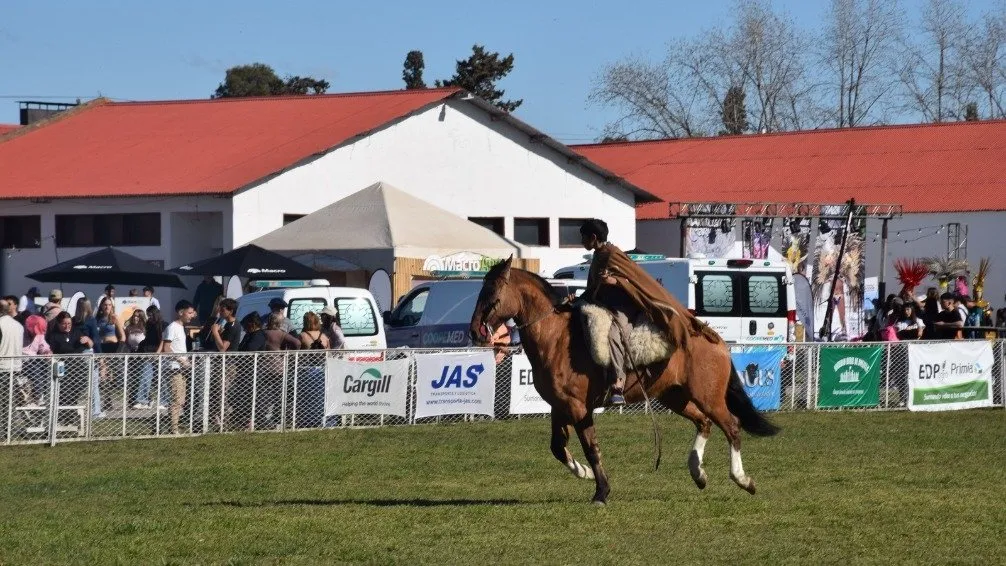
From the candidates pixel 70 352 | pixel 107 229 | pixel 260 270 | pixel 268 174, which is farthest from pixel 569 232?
pixel 70 352

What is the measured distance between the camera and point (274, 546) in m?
10.1

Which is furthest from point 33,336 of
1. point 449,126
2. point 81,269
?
point 449,126

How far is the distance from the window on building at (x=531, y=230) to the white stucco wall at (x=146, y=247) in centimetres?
858

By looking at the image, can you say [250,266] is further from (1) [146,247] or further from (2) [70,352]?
(1) [146,247]

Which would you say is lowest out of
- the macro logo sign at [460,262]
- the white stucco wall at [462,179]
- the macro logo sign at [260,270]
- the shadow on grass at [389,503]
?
the shadow on grass at [389,503]

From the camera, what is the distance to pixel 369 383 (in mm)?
20234

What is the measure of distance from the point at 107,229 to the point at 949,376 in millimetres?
Result: 22441

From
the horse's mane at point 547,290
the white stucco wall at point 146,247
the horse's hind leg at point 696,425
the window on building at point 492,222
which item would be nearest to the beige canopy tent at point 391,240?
the white stucco wall at point 146,247

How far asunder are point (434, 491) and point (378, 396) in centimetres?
672

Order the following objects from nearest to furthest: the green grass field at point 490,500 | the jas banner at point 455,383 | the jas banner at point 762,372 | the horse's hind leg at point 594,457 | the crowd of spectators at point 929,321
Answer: the green grass field at point 490,500 < the horse's hind leg at point 594,457 < the jas banner at point 455,383 < the jas banner at point 762,372 < the crowd of spectators at point 929,321

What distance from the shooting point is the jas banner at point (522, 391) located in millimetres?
21328

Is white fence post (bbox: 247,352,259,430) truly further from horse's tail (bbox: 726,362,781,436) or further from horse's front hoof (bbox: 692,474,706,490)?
horse's front hoof (bbox: 692,474,706,490)

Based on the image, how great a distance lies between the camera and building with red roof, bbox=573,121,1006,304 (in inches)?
1734

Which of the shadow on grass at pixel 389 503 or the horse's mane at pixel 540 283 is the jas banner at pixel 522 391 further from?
the horse's mane at pixel 540 283
